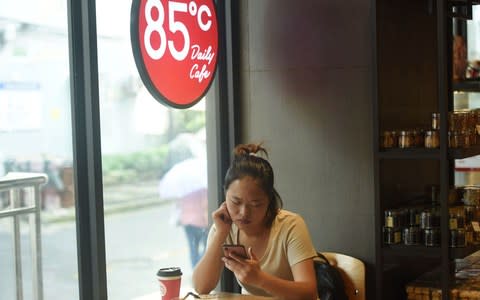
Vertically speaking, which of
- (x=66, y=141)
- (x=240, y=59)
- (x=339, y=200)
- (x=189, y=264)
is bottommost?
(x=189, y=264)

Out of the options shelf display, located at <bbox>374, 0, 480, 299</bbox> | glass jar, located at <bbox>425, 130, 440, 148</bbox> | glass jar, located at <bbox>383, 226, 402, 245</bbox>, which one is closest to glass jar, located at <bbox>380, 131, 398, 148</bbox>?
shelf display, located at <bbox>374, 0, 480, 299</bbox>

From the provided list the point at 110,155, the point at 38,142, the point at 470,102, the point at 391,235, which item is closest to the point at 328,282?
the point at 391,235

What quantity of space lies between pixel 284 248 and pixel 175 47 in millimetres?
1207

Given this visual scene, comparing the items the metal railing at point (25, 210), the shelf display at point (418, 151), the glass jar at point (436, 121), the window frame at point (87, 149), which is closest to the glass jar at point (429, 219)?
the shelf display at point (418, 151)

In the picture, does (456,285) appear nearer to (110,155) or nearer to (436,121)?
(436,121)

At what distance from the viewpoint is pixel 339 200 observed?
4.45 m

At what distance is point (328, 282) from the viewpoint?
3943mm

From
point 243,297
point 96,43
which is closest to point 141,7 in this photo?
point 96,43

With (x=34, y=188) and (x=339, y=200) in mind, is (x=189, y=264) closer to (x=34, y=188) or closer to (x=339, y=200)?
(x=339, y=200)

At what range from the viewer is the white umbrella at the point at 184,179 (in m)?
4.35

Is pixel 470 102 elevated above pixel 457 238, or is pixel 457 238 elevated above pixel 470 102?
pixel 470 102

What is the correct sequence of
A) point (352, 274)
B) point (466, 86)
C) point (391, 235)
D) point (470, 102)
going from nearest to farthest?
point (391, 235), point (352, 274), point (466, 86), point (470, 102)

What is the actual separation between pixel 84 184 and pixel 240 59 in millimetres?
1398

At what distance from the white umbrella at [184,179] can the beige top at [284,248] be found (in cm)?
90
